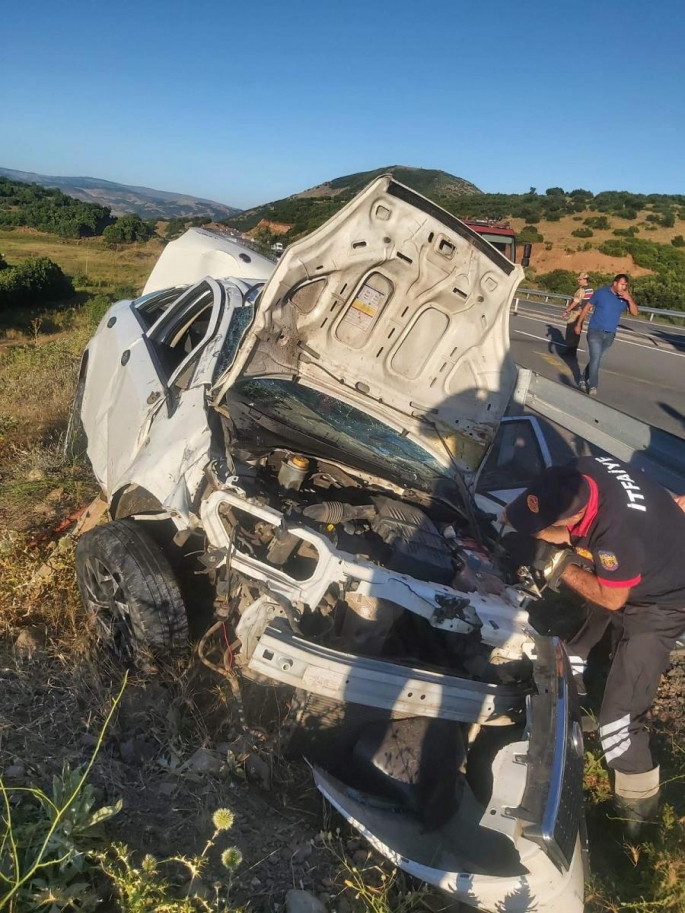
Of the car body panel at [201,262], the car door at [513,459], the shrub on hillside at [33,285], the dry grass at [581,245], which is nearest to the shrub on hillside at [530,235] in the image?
the dry grass at [581,245]

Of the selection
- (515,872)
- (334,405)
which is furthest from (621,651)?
(334,405)

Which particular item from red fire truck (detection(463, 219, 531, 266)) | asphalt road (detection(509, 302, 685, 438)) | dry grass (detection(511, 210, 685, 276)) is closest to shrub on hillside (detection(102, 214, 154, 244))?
red fire truck (detection(463, 219, 531, 266))

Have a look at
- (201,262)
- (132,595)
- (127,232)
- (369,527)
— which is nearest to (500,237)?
(201,262)

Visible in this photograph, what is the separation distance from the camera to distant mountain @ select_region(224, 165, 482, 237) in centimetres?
2764

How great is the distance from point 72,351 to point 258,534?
27.3ft

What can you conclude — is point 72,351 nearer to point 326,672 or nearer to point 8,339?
point 8,339

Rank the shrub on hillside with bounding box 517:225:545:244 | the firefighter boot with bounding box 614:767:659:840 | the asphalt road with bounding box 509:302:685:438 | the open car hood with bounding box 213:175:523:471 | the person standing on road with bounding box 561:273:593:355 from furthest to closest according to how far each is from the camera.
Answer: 1. the shrub on hillside with bounding box 517:225:545:244
2. the person standing on road with bounding box 561:273:593:355
3. the asphalt road with bounding box 509:302:685:438
4. the open car hood with bounding box 213:175:523:471
5. the firefighter boot with bounding box 614:767:659:840

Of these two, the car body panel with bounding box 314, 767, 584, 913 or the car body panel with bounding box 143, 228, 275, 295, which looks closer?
the car body panel with bounding box 314, 767, 584, 913

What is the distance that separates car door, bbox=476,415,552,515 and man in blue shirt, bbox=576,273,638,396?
5.99 m

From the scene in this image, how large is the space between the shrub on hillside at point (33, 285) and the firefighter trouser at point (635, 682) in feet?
59.3

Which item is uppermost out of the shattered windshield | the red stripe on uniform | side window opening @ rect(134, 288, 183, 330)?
side window opening @ rect(134, 288, 183, 330)

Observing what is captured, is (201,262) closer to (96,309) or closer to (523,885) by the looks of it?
(523,885)

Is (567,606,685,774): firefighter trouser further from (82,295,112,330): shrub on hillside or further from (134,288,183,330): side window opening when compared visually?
(82,295,112,330): shrub on hillside

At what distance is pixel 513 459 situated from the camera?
4488 mm
